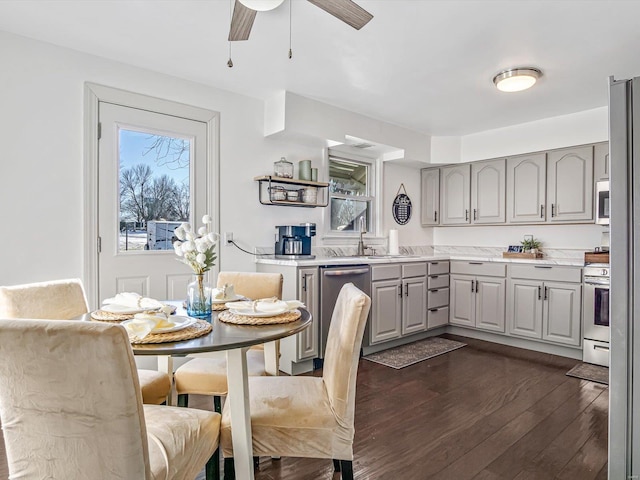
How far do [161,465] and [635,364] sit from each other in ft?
5.76

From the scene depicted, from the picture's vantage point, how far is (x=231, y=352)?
57.0 inches

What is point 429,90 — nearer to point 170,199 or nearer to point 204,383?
point 170,199

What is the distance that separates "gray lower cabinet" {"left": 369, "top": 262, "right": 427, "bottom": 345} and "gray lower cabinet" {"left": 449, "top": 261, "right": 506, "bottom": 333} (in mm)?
511

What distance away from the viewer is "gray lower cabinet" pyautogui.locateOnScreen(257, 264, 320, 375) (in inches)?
127

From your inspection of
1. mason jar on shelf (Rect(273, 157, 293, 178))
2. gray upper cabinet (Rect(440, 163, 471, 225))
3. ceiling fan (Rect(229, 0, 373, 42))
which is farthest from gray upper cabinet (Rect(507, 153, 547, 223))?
ceiling fan (Rect(229, 0, 373, 42))

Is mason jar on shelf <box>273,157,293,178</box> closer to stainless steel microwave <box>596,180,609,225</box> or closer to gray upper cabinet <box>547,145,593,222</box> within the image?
gray upper cabinet <box>547,145,593,222</box>

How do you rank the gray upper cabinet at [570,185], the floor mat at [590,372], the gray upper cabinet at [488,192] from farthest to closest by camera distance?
the gray upper cabinet at [488,192] < the gray upper cabinet at [570,185] < the floor mat at [590,372]

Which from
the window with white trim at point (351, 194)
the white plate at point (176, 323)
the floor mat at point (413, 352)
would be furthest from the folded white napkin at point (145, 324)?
the window with white trim at point (351, 194)

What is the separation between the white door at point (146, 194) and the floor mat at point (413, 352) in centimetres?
198

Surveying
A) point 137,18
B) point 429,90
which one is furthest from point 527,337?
point 137,18

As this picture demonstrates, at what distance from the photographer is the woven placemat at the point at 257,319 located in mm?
1605

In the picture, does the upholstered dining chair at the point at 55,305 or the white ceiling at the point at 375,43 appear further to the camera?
the white ceiling at the point at 375,43

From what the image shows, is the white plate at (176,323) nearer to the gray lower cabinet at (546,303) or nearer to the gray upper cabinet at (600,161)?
the gray lower cabinet at (546,303)

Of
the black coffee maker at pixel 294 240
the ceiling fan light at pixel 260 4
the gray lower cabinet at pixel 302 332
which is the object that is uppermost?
the ceiling fan light at pixel 260 4
